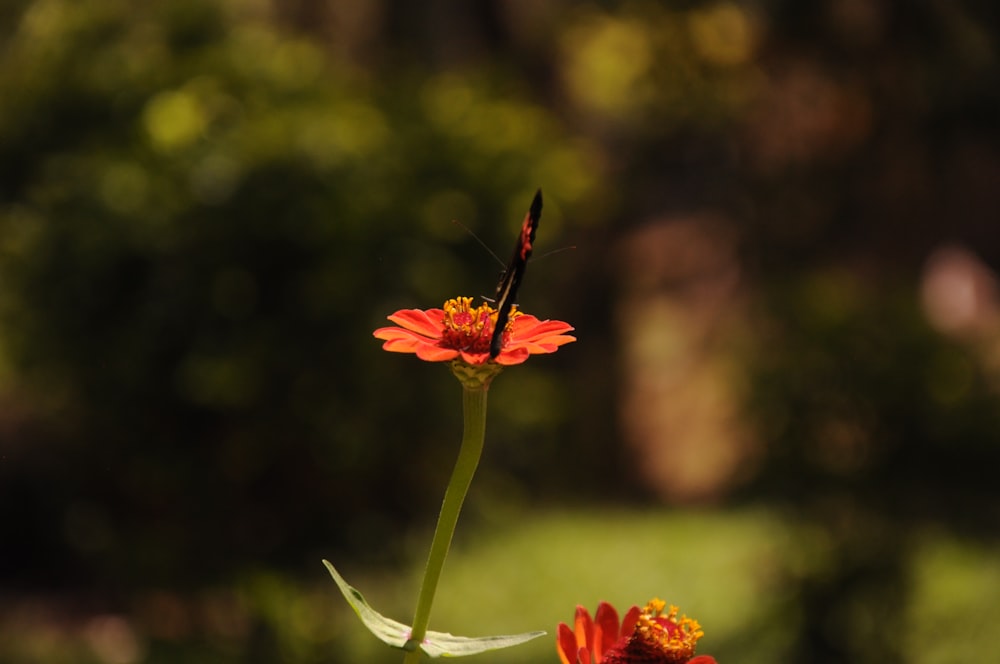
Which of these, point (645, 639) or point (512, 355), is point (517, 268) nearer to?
point (512, 355)

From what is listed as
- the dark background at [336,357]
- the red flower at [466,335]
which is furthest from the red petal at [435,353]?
the dark background at [336,357]

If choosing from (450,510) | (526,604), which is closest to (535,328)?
(450,510)

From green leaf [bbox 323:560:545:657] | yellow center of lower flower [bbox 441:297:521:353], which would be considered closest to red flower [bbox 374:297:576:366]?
yellow center of lower flower [bbox 441:297:521:353]

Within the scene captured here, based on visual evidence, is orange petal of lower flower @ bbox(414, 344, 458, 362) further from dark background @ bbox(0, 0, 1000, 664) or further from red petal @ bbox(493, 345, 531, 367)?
dark background @ bbox(0, 0, 1000, 664)

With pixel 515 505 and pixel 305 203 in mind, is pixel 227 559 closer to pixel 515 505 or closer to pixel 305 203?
pixel 305 203

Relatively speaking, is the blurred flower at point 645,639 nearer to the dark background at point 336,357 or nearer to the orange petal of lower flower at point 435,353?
the orange petal of lower flower at point 435,353

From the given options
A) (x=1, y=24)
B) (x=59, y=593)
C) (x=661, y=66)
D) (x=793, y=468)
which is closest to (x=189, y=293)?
(x=1, y=24)

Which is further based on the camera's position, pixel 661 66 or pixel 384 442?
pixel 661 66
